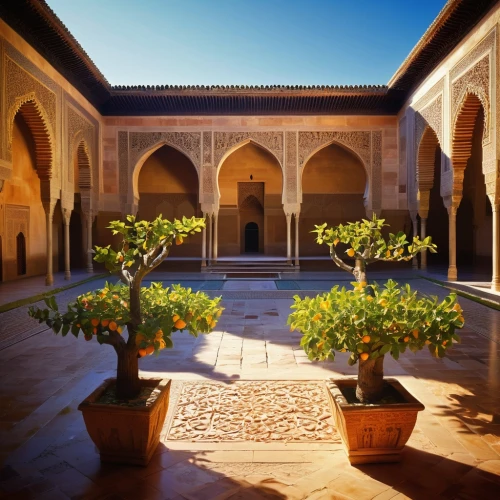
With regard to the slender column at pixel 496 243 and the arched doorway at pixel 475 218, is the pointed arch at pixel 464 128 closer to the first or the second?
the slender column at pixel 496 243

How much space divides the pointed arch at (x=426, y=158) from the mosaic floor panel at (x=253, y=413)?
32.5 ft

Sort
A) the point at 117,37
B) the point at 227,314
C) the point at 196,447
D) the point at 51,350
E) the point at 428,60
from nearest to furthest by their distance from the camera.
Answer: the point at 196,447 < the point at 51,350 < the point at 227,314 < the point at 428,60 < the point at 117,37

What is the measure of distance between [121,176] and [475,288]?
1020 centimetres

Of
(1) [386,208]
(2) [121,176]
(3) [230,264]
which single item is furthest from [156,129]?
(1) [386,208]

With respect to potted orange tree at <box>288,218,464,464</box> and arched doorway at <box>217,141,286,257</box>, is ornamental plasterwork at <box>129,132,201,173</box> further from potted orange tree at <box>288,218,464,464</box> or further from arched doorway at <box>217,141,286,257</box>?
potted orange tree at <box>288,218,464,464</box>

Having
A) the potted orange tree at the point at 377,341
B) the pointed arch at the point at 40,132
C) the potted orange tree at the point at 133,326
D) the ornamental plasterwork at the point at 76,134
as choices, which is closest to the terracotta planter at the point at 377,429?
the potted orange tree at the point at 377,341

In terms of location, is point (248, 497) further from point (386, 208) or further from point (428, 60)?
point (386, 208)

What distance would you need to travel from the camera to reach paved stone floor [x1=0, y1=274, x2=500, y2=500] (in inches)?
88.4

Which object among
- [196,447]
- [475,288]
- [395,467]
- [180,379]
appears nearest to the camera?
[395,467]

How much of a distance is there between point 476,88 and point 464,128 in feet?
4.10

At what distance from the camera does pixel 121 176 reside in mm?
14070

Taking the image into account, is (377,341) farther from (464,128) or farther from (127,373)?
(464,128)

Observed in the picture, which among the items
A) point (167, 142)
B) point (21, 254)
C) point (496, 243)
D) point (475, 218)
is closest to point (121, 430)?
point (496, 243)

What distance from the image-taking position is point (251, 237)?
61.3 ft
